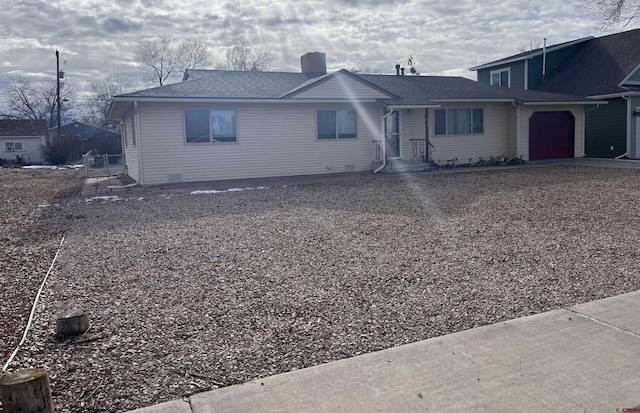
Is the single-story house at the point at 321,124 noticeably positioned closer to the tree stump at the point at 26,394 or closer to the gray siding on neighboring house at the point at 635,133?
the gray siding on neighboring house at the point at 635,133

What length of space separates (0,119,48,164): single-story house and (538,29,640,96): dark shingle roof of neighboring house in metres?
43.7

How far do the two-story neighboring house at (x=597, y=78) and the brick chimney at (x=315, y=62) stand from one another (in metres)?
12.1

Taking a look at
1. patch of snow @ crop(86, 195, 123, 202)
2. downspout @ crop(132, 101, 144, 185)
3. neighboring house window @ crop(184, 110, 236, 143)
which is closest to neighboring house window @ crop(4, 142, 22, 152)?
downspout @ crop(132, 101, 144, 185)

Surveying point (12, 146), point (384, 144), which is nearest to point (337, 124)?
point (384, 144)

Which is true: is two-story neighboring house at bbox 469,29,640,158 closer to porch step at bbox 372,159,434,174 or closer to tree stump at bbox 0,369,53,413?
porch step at bbox 372,159,434,174

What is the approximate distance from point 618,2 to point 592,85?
12.0 feet

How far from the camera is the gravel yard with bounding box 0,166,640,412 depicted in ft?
11.9

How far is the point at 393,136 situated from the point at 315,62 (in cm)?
535

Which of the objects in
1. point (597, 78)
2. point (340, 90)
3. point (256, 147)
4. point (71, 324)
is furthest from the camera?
point (597, 78)

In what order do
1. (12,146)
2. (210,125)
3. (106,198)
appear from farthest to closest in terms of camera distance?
(12,146) → (210,125) → (106,198)

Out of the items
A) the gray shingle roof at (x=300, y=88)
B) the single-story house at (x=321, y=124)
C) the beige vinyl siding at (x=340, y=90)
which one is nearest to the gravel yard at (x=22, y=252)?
the single-story house at (x=321, y=124)

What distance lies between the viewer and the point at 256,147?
17.4m

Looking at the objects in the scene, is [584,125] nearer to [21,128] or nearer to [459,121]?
[459,121]

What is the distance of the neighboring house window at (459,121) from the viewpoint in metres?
20.6
